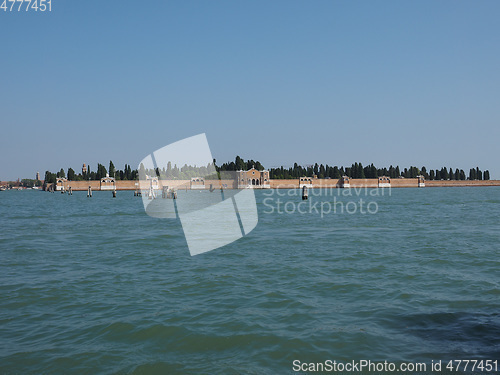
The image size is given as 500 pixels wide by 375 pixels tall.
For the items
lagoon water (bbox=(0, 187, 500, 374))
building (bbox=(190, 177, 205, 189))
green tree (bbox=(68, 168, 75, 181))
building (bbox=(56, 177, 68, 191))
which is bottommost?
lagoon water (bbox=(0, 187, 500, 374))

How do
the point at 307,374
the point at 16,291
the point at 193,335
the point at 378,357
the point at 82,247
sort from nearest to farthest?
the point at 307,374 → the point at 378,357 → the point at 193,335 → the point at 16,291 → the point at 82,247

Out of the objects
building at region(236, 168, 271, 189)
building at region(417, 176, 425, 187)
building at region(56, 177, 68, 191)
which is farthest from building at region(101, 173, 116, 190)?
building at region(417, 176, 425, 187)

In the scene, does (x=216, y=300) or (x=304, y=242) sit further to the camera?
(x=304, y=242)

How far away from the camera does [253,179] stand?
10000 cm

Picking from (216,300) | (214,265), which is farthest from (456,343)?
(214,265)

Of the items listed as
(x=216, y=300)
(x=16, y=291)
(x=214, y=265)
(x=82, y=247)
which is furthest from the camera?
(x=82, y=247)

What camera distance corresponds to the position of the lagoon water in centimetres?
460

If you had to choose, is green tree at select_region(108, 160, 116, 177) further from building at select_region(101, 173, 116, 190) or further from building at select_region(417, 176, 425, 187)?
building at select_region(417, 176, 425, 187)

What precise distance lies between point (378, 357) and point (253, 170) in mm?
95218

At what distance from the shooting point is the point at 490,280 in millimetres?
7852

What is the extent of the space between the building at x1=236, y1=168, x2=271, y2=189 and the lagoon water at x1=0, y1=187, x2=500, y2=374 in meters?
87.2

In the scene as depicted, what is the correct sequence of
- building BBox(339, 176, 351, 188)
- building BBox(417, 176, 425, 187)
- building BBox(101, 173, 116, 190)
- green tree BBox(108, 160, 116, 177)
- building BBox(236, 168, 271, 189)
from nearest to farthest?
building BBox(101, 173, 116, 190) → green tree BBox(108, 160, 116, 177) → building BBox(236, 168, 271, 189) → building BBox(339, 176, 351, 188) → building BBox(417, 176, 425, 187)

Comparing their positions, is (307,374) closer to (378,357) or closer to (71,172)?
(378,357)

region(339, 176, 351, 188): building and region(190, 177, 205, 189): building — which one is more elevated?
region(190, 177, 205, 189): building
